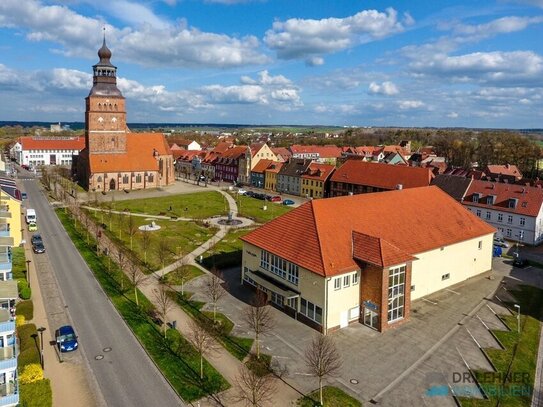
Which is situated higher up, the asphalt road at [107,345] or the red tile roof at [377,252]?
the red tile roof at [377,252]

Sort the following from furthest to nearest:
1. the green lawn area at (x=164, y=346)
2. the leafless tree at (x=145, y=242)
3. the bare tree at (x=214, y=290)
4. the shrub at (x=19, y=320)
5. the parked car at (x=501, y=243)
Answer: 1. the parked car at (x=501, y=243)
2. the leafless tree at (x=145, y=242)
3. the bare tree at (x=214, y=290)
4. the shrub at (x=19, y=320)
5. the green lawn area at (x=164, y=346)

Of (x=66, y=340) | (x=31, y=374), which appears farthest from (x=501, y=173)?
(x=31, y=374)

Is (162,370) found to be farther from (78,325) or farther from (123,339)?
(78,325)

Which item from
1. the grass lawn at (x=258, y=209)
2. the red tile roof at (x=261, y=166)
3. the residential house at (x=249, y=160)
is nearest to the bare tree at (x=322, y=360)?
the grass lawn at (x=258, y=209)

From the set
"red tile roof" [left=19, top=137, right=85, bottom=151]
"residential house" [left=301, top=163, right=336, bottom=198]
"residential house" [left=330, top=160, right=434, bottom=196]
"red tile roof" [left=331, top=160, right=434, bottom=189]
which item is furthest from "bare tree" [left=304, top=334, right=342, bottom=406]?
"red tile roof" [left=19, top=137, right=85, bottom=151]

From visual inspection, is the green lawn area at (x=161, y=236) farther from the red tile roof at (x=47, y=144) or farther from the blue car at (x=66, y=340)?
the red tile roof at (x=47, y=144)

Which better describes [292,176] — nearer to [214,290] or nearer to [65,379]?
[214,290]

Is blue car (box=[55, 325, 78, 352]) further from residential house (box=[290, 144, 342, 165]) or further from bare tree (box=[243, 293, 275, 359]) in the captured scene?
residential house (box=[290, 144, 342, 165])

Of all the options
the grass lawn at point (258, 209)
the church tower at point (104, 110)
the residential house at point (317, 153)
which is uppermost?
the church tower at point (104, 110)
